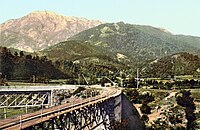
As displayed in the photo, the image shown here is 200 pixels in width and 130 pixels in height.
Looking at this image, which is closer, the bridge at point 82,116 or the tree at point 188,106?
the bridge at point 82,116

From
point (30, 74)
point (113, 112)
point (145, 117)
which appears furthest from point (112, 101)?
point (30, 74)

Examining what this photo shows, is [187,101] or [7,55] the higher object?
[7,55]

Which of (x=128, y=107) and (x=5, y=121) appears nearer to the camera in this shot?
(x=5, y=121)

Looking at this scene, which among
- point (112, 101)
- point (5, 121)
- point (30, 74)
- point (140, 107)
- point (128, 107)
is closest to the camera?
point (5, 121)

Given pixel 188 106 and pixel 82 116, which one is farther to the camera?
pixel 188 106

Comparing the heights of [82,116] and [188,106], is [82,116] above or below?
above

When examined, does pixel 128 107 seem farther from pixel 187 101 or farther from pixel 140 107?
pixel 187 101

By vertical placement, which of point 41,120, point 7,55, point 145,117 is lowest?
point 145,117

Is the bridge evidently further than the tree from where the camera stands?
No
